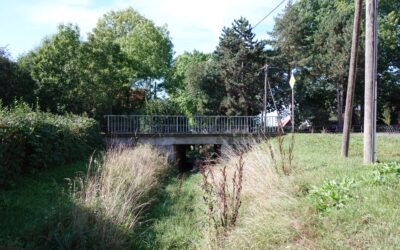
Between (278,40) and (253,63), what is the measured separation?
683cm

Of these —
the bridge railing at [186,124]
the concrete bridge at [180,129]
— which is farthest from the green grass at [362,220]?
the bridge railing at [186,124]

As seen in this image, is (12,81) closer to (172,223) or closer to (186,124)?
(186,124)

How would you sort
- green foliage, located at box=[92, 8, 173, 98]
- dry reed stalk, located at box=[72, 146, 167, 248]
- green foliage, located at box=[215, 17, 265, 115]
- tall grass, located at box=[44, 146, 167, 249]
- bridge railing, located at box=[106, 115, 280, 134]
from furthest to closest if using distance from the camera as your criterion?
green foliage, located at box=[92, 8, 173, 98]
green foliage, located at box=[215, 17, 265, 115]
bridge railing, located at box=[106, 115, 280, 134]
dry reed stalk, located at box=[72, 146, 167, 248]
tall grass, located at box=[44, 146, 167, 249]

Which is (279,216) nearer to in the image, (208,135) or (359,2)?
(359,2)

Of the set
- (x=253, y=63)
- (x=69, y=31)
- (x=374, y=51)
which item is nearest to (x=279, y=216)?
(x=374, y=51)

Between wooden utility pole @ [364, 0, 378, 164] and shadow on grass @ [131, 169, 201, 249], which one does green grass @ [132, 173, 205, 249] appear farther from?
wooden utility pole @ [364, 0, 378, 164]

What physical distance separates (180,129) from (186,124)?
19.1 inches

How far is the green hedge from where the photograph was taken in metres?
8.64

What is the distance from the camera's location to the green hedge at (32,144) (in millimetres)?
8641

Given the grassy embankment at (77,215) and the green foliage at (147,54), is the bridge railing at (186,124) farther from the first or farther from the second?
the grassy embankment at (77,215)

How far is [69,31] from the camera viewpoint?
26016 millimetres

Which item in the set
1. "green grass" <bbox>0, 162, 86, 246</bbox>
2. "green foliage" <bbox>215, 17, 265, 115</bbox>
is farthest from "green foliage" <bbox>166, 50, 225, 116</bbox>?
"green grass" <bbox>0, 162, 86, 246</bbox>

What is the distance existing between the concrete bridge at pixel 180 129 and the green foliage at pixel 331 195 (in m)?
15.7

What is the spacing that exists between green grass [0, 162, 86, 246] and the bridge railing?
13508mm
